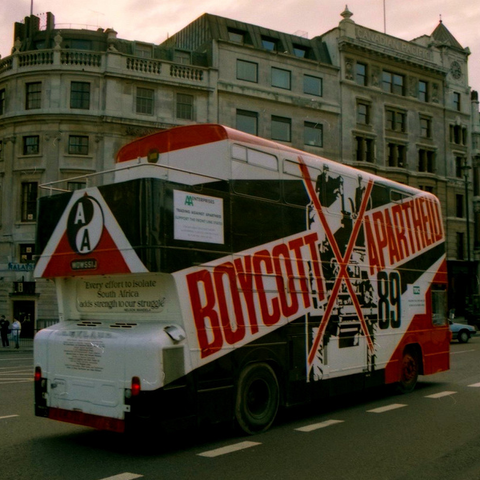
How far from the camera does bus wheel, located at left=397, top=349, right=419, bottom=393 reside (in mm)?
12188

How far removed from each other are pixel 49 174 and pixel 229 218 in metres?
28.5

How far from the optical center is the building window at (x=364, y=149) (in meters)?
44.5

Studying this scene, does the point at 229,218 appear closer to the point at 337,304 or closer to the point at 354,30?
the point at 337,304

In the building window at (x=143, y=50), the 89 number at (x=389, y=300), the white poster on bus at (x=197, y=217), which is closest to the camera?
the white poster on bus at (x=197, y=217)

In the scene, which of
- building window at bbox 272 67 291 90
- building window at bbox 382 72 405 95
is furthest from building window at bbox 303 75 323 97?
building window at bbox 382 72 405 95

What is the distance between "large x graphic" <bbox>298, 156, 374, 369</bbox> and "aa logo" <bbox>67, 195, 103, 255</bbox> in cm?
341

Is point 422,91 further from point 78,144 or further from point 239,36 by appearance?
point 78,144

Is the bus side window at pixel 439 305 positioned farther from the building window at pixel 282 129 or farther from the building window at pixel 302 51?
the building window at pixel 302 51

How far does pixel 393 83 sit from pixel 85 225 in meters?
43.6

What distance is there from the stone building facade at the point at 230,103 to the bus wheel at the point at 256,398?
86.4ft

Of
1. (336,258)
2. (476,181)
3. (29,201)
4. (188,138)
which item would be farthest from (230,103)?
(188,138)

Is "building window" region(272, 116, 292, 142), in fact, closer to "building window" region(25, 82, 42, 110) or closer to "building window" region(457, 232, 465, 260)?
"building window" region(25, 82, 42, 110)

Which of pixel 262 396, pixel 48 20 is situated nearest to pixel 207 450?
pixel 262 396

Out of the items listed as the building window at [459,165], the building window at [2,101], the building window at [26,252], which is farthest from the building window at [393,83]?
the building window at [26,252]
